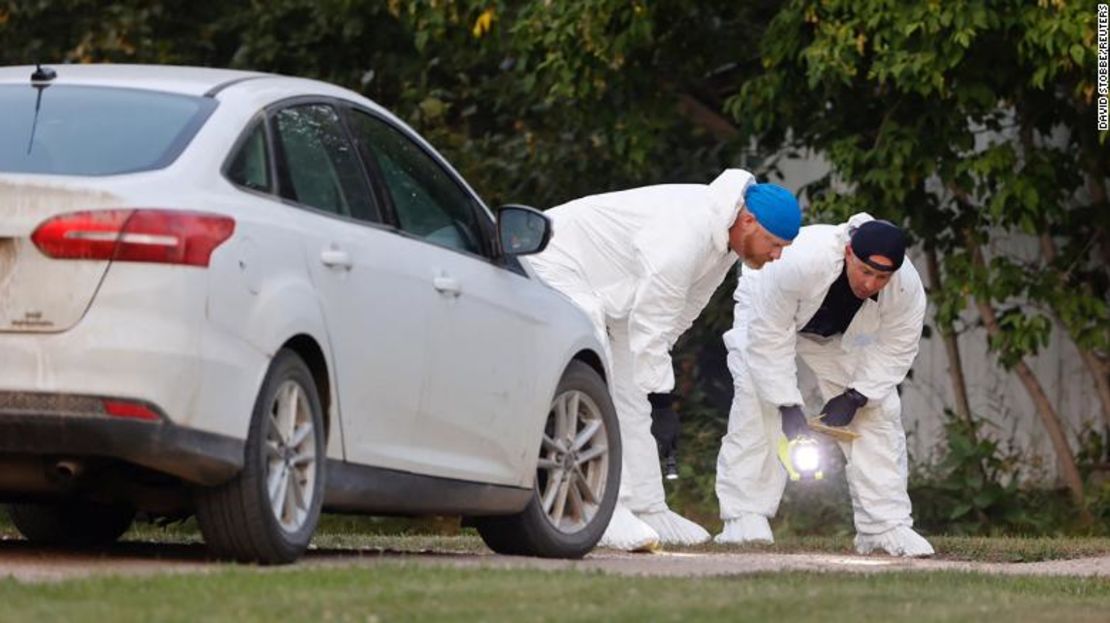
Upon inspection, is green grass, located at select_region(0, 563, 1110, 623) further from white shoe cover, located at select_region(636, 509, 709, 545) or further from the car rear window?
white shoe cover, located at select_region(636, 509, 709, 545)

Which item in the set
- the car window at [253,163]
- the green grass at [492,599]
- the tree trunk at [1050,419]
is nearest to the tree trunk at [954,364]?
the tree trunk at [1050,419]

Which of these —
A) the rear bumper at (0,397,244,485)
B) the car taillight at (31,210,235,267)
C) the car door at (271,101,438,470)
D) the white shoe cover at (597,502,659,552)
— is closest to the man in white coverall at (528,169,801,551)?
the white shoe cover at (597,502,659,552)

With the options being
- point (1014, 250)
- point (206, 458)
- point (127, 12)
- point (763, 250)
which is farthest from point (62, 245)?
point (127, 12)

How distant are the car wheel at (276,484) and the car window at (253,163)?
54 cm

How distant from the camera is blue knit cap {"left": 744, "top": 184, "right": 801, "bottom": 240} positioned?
11.3 m

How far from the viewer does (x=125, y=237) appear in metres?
7.45

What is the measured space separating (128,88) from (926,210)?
9793 millimetres

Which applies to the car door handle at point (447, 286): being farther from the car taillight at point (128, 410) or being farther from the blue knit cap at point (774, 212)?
the blue knit cap at point (774, 212)

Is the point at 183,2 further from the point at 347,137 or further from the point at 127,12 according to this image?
the point at 347,137

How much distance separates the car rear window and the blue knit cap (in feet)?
12.0

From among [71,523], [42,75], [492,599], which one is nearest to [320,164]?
[42,75]

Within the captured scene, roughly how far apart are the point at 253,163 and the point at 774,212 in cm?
370

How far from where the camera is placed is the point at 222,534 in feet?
25.9

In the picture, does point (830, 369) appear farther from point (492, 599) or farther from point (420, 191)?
point (492, 599)
